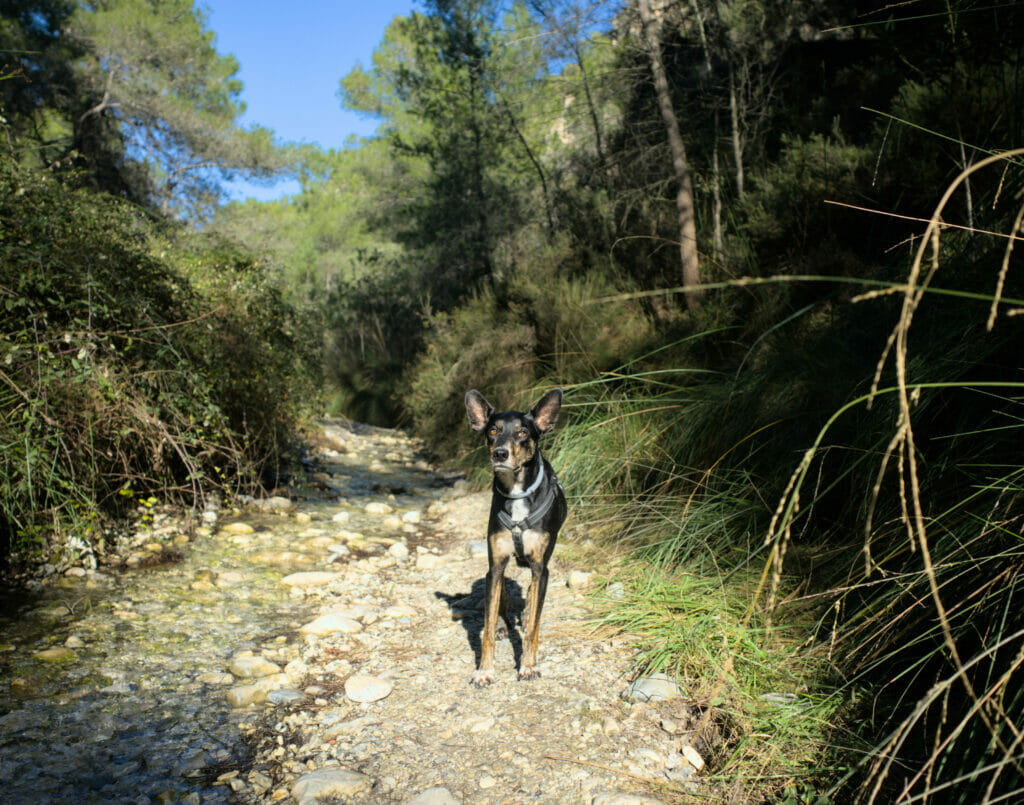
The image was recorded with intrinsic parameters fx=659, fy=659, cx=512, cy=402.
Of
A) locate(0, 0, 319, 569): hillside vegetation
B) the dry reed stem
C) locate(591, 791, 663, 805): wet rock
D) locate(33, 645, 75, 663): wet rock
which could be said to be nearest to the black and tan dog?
locate(591, 791, 663, 805): wet rock

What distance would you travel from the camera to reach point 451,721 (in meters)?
2.92

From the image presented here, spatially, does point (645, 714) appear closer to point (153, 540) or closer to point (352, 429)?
point (153, 540)

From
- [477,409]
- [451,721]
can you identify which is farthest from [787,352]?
[451,721]

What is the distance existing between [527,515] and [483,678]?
810 mm

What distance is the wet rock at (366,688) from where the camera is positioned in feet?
10.3

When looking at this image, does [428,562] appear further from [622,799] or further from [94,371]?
[622,799]

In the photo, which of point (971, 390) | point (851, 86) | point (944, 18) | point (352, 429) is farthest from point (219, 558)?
point (851, 86)

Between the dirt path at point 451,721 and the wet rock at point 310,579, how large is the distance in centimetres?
30

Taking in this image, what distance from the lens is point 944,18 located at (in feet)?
13.3

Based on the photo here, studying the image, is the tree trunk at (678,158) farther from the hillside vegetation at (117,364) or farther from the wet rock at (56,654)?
the wet rock at (56,654)

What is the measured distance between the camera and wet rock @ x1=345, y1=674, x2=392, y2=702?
10.3ft

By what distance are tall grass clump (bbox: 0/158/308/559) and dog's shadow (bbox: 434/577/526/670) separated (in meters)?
2.14

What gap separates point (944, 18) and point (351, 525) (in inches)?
237

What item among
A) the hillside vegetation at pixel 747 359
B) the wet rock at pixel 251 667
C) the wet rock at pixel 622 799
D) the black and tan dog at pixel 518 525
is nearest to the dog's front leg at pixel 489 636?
the black and tan dog at pixel 518 525
